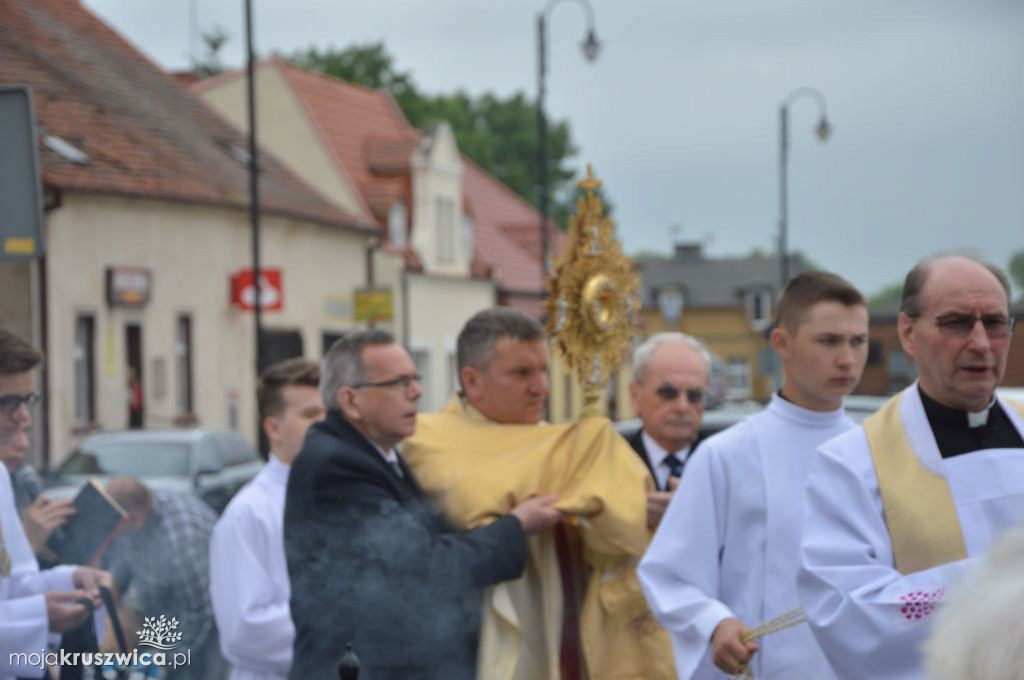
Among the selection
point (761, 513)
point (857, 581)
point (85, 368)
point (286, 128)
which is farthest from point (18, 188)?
point (286, 128)

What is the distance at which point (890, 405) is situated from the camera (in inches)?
150

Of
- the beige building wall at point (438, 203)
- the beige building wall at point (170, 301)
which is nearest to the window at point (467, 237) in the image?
the beige building wall at point (438, 203)

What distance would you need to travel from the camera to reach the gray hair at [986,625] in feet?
5.96

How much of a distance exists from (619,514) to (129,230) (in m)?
19.4

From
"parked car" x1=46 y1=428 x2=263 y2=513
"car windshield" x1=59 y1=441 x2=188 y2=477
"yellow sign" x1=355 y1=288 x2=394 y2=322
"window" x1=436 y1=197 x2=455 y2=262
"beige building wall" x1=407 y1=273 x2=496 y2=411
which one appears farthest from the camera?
"window" x1=436 y1=197 x2=455 y2=262

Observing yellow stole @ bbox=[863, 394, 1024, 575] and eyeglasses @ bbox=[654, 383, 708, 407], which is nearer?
yellow stole @ bbox=[863, 394, 1024, 575]

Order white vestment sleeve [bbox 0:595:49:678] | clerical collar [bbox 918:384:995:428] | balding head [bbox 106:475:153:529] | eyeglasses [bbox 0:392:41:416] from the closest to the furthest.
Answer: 1. clerical collar [bbox 918:384:995:428]
2. white vestment sleeve [bbox 0:595:49:678]
3. eyeglasses [bbox 0:392:41:416]
4. balding head [bbox 106:475:153:529]

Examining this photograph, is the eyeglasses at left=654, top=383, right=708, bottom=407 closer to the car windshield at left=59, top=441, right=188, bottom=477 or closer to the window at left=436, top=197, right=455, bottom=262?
the car windshield at left=59, top=441, right=188, bottom=477

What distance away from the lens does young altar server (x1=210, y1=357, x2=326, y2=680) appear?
494 cm

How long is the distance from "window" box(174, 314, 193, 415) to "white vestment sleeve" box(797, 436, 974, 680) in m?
21.8

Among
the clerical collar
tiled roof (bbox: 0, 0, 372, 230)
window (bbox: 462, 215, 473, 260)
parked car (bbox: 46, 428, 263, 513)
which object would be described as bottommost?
parked car (bbox: 46, 428, 263, 513)

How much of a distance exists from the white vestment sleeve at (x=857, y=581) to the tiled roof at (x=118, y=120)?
61.0 ft

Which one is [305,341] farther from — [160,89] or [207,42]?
[207,42]

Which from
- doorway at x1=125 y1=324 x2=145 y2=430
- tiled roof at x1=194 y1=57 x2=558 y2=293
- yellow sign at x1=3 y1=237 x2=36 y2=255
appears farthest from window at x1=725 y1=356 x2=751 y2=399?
yellow sign at x1=3 y1=237 x2=36 y2=255
